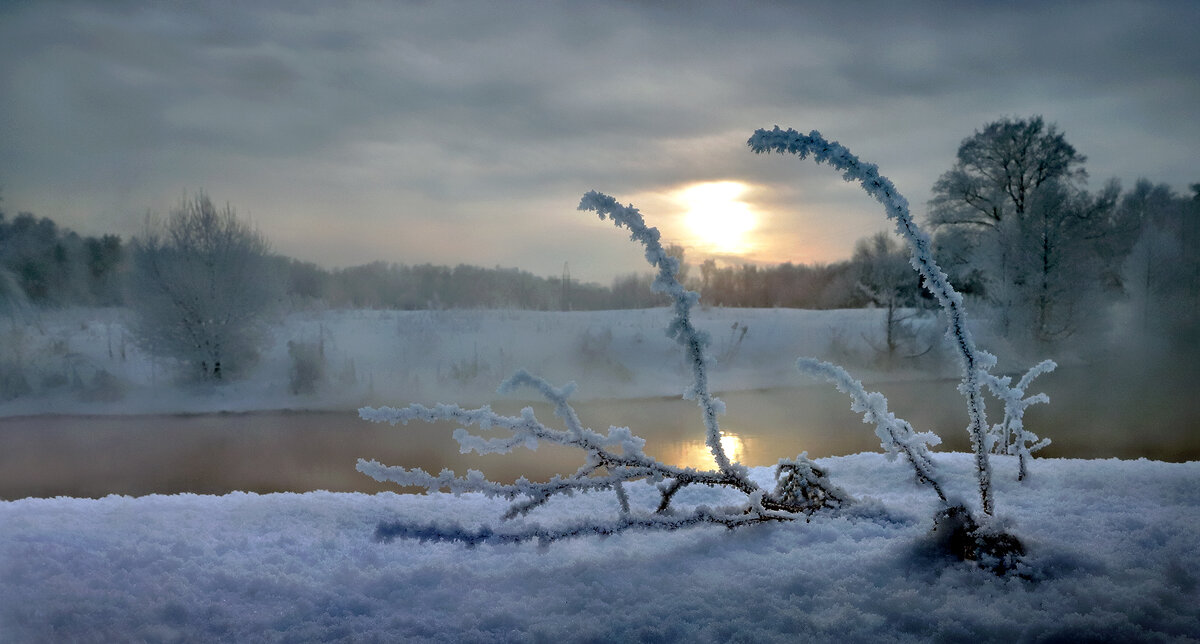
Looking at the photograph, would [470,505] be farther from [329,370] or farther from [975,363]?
[329,370]

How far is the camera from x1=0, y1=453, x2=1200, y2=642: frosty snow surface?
0.68 metres

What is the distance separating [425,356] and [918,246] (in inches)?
281

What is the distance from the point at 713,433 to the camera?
100 centimetres

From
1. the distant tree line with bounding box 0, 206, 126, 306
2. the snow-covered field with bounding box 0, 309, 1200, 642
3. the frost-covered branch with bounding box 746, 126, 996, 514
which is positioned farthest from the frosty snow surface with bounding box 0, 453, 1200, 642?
the distant tree line with bounding box 0, 206, 126, 306

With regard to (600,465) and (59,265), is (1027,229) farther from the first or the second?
(59,265)

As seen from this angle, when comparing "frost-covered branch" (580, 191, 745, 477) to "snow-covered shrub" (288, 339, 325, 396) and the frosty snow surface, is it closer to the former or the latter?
the frosty snow surface

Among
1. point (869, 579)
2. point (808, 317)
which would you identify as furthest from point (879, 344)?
point (869, 579)

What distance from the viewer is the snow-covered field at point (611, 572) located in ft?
2.23

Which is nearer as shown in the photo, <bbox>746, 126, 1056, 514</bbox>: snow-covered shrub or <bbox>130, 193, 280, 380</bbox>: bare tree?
<bbox>746, 126, 1056, 514</bbox>: snow-covered shrub

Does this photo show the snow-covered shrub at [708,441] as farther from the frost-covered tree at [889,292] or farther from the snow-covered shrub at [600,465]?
the frost-covered tree at [889,292]

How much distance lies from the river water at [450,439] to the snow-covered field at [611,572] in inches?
58.8

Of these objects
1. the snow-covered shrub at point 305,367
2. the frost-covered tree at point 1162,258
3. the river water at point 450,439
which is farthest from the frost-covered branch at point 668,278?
the frost-covered tree at point 1162,258

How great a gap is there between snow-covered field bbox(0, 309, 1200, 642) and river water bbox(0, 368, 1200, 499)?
1.49m

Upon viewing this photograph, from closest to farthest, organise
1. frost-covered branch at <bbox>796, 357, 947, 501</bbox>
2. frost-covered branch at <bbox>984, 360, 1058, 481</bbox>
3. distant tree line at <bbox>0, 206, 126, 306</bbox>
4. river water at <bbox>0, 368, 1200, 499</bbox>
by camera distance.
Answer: frost-covered branch at <bbox>796, 357, 947, 501</bbox>, frost-covered branch at <bbox>984, 360, 1058, 481</bbox>, river water at <bbox>0, 368, 1200, 499</bbox>, distant tree line at <bbox>0, 206, 126, 306</bbox>
